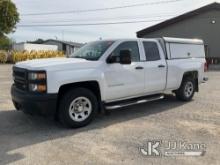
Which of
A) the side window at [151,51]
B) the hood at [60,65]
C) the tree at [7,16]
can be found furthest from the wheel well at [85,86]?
the tree at [7,16]

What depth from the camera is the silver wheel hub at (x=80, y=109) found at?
6.20 meters

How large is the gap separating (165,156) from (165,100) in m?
4.61

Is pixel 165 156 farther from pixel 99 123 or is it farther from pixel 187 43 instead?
pixel 187 43

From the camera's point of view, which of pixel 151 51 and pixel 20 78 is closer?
pixel 20 78

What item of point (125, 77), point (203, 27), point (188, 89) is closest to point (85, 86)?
point (125, 77)

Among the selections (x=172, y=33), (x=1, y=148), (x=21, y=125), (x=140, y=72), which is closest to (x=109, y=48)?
(x=140, y=72)

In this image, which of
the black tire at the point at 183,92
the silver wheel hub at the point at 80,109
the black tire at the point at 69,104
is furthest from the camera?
the black tire at the point at 183,92

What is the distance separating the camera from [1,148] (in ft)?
16.8

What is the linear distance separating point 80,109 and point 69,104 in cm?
33

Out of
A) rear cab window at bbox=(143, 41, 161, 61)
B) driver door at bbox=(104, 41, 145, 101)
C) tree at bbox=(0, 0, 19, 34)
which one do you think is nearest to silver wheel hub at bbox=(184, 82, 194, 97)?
rear cab window at bbox=(143, 41, 161, 61)

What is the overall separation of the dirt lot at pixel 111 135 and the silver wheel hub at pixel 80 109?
26cm

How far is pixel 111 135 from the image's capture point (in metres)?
5.82

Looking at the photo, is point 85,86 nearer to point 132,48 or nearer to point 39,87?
point 39,87

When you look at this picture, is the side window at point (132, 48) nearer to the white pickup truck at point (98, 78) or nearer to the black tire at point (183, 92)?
the white pickup truck at point (98, 78)
